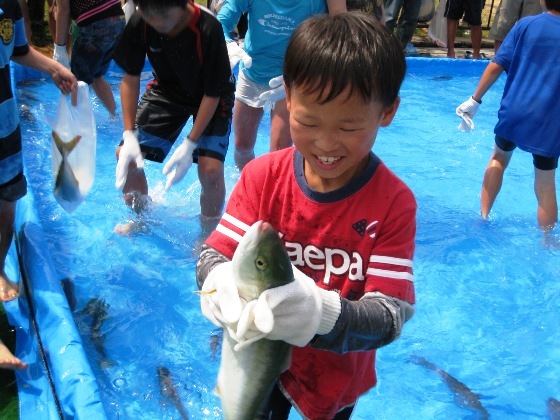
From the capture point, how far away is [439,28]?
10.7 m

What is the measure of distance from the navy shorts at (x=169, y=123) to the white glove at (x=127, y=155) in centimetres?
11

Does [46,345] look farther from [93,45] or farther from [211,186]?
[93,45]

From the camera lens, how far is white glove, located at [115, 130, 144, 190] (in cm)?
397

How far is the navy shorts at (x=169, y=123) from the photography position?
4027mm

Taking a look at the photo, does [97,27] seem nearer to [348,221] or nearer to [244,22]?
[244,22]

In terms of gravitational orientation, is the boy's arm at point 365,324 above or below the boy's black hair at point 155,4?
below

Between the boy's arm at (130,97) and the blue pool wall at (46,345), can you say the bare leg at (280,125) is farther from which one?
the blue pool wall at (46,345)

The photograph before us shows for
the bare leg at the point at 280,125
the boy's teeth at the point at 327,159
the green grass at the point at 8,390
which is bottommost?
the green grass at the point at 8,390

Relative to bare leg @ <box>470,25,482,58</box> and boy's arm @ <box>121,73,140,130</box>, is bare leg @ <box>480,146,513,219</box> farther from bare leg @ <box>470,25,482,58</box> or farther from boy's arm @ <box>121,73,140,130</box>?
bare leg @ <box>470,25,482,58</box>

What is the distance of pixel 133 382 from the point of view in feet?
10.5

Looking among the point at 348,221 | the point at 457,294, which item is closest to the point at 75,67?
the point at 457,294

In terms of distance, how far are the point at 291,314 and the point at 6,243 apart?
2644 millimetres

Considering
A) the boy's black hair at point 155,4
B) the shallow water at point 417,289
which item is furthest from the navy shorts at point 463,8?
the boy's black hair at point 155,4

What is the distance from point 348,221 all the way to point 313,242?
12 cm
